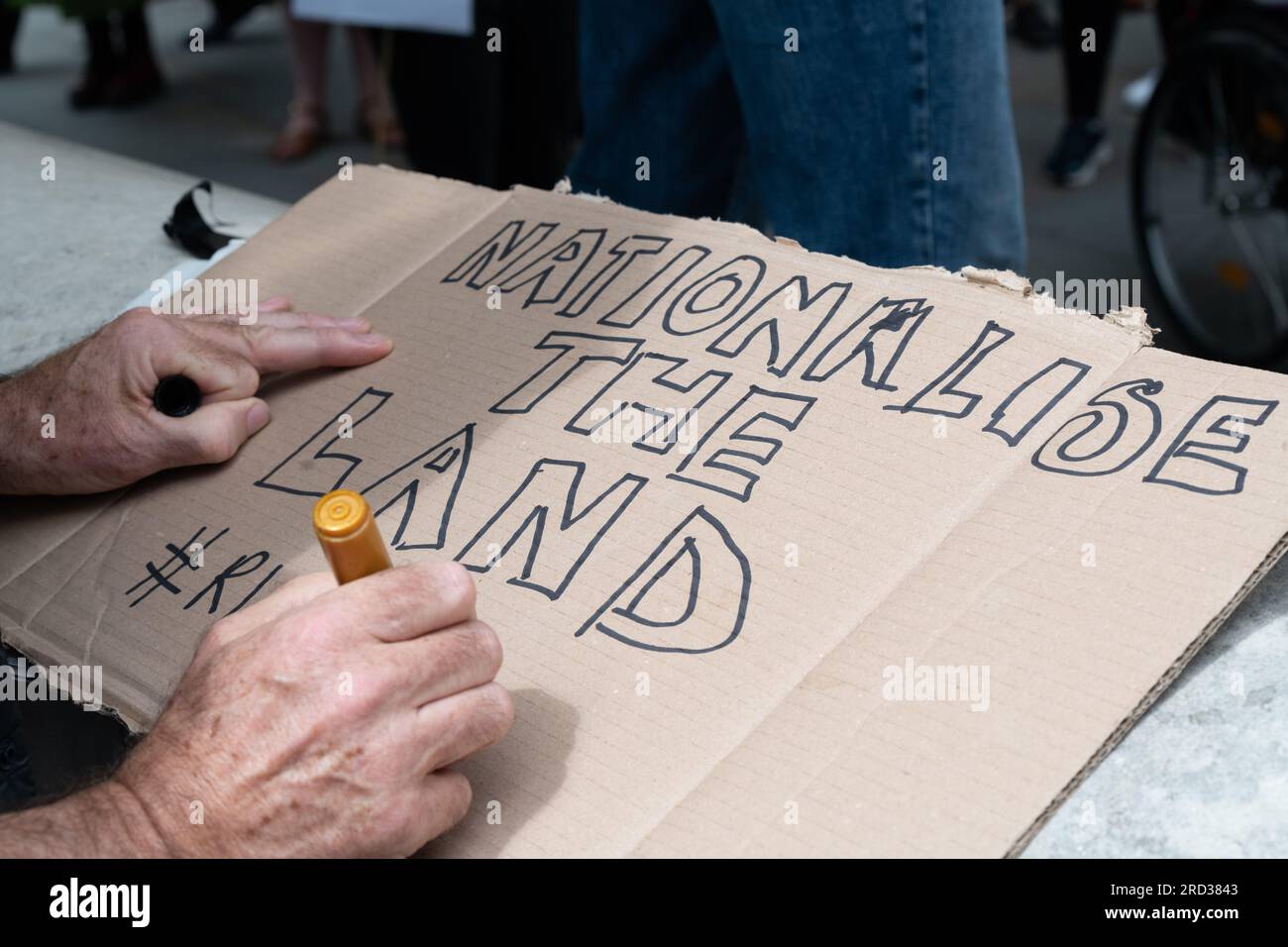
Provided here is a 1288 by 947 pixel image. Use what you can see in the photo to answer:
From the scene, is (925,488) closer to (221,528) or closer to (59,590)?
(221,528)

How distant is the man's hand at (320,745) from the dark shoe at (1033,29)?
180 inches

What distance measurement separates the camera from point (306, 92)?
14.2ft

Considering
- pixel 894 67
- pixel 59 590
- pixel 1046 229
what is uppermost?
pixel 894 67

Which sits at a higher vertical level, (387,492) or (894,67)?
(894,67)

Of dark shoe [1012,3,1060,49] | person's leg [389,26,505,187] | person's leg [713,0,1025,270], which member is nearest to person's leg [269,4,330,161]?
person's leg [389,26,505,187]

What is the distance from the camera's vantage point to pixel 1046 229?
3.43 metres

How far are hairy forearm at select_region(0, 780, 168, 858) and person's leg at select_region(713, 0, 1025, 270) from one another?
34.9 inches

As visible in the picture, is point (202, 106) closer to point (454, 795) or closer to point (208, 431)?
point (208, 431)

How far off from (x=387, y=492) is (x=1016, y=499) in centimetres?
43

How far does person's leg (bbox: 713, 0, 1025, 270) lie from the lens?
123 centimetres

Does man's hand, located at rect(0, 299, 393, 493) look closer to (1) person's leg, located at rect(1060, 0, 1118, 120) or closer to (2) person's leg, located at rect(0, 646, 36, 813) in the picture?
(2) person's leg, located at rect(0, 646, 36, 813)

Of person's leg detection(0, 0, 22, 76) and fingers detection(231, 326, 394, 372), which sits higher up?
fingers detection(231, 326, 394, 372)

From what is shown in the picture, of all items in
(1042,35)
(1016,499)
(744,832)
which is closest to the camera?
(744,832)
